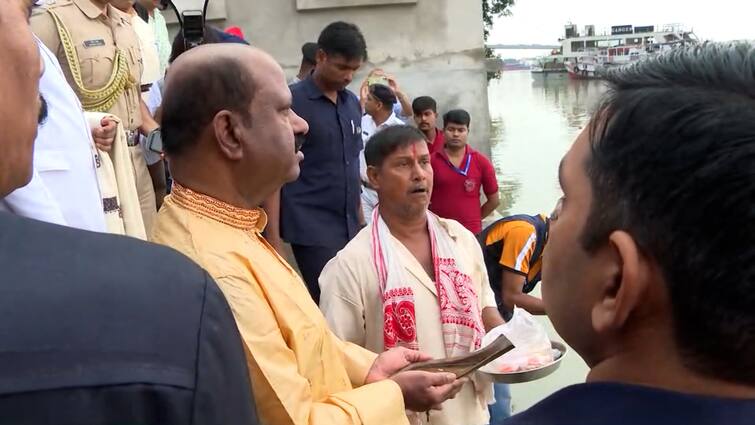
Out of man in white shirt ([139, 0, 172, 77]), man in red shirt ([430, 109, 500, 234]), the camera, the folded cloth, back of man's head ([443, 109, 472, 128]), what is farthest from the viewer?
back of man's head ([443, 109, 472, 128])

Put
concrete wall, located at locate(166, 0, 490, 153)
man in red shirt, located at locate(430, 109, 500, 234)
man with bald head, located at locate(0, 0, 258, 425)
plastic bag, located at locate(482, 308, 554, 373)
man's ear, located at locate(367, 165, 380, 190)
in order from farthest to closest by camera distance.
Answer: concrete wall, located at locate(166, 0, 490, 153), man in red shirt, located at locate(430, 109, 500, 234), man's ear, located at locate(367, 165, 380, 190), plastic bag, located at locate(482, 308, 554, 373), man with bald head, located at locate(0, 0, 258, 425)

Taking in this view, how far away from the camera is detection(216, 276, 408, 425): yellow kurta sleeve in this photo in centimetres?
147

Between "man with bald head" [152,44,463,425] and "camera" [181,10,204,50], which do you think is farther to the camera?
"camera" [181,10,204,50]

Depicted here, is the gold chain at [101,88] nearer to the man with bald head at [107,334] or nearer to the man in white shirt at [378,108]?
the man with bald head at [107,334]

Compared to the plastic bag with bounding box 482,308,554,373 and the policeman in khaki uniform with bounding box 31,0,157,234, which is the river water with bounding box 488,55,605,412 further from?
the policeman in khaki uniform with bounding box 31,0,157,234

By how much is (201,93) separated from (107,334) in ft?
A: 3.51

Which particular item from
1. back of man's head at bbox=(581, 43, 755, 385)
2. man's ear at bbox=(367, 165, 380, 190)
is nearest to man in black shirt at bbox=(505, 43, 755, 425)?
back of man's head at bbox=(581, 43, 755, 385)

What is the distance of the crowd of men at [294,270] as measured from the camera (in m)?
0.70

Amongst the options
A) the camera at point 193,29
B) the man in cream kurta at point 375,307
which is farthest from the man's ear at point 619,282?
the camera at point 193,29

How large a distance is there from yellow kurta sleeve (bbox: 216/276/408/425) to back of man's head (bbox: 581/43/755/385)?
0.81m

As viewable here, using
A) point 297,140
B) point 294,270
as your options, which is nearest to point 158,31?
point 297,140

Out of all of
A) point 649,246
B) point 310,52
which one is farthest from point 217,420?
point 310,52

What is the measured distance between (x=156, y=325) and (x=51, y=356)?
0.09 metres

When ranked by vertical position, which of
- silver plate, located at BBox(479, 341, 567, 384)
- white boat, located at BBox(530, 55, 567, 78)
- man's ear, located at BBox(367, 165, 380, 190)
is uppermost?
man's ear, located at BBox(367, 165, 380, 190)
